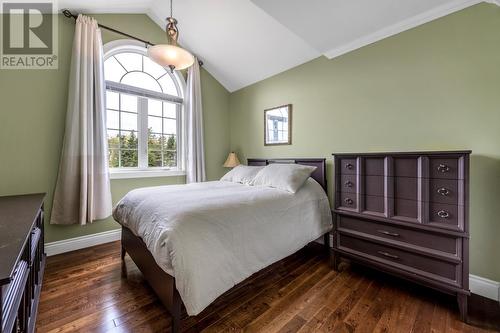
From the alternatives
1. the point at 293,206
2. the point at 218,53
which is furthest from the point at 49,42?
the point at 293,206

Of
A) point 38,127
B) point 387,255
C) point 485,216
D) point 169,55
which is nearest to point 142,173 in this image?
point 38,127

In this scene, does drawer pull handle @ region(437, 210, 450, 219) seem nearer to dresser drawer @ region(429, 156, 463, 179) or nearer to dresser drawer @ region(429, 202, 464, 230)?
dresser drawer @ region(429, 202, 464, 230)

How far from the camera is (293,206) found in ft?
6.63

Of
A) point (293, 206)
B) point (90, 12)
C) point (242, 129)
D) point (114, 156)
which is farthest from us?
point (242, 129)

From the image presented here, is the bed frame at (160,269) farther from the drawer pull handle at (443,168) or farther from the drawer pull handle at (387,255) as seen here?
the drawer pull handle at (443,168)

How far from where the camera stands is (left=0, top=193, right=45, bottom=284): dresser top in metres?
0.73

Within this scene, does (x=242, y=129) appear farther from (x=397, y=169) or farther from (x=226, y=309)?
(x=226, y=309)

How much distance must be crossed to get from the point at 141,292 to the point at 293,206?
1.48m

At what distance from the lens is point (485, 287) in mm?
1697

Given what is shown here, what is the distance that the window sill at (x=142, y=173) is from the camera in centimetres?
286

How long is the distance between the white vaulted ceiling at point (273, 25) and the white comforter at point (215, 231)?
1784mm

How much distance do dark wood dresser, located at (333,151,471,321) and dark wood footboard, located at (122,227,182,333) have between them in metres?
1.53

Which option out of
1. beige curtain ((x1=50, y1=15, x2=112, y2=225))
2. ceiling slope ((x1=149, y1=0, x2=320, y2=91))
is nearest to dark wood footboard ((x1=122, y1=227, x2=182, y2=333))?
beige curtain ((x1=50, y1=15, x2=112, y2=225))

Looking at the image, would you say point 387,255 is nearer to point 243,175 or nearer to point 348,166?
point 348,166
